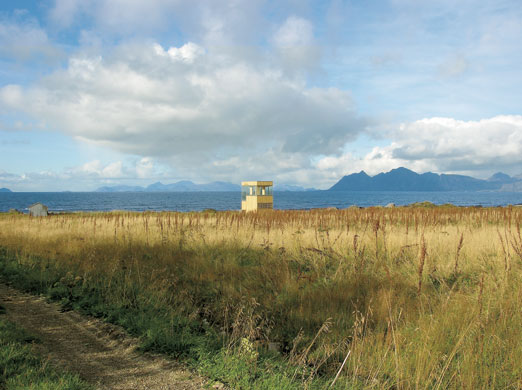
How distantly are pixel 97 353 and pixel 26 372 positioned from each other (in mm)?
955

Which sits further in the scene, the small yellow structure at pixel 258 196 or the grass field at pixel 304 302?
the small yellow structure at pixel 258 196

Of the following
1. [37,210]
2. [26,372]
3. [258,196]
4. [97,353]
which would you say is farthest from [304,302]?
[37,210]

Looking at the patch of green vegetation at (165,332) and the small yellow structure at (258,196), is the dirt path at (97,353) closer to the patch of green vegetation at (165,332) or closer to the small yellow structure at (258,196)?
the patch of green vegetation at (165,332)

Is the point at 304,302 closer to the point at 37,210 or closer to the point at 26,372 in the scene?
the point at 26,372

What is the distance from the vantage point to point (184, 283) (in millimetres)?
6930

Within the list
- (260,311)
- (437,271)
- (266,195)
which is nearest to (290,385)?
(260,311)

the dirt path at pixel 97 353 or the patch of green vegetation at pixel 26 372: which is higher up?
the patch of green vegetation at pixel 26 372

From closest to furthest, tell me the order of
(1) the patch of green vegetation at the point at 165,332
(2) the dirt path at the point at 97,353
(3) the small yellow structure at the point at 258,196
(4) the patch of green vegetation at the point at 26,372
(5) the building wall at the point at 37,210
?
1. (4) the patch of green vegetation at the point at 26,372
2. (1) the patch of green vegetation at the point at 165,332
3. (2) the dirt path at the point at 97,353
4. (5) the building wall at the point at 37,210
5. (3) the small yellow structure at the point at 258,196

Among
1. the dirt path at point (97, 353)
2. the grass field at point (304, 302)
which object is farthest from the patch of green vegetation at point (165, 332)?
the dirt path at point (97, 353)

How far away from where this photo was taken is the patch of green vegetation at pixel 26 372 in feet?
11.1

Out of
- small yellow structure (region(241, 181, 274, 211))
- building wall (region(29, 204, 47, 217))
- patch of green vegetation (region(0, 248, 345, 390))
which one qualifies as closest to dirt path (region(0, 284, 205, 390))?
patch of green vegetation (region(0, 248, 345, 390))

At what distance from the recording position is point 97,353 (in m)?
4.46

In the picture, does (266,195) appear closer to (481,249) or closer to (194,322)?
(481,249)

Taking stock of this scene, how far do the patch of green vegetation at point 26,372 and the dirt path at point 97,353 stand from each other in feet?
0.67
